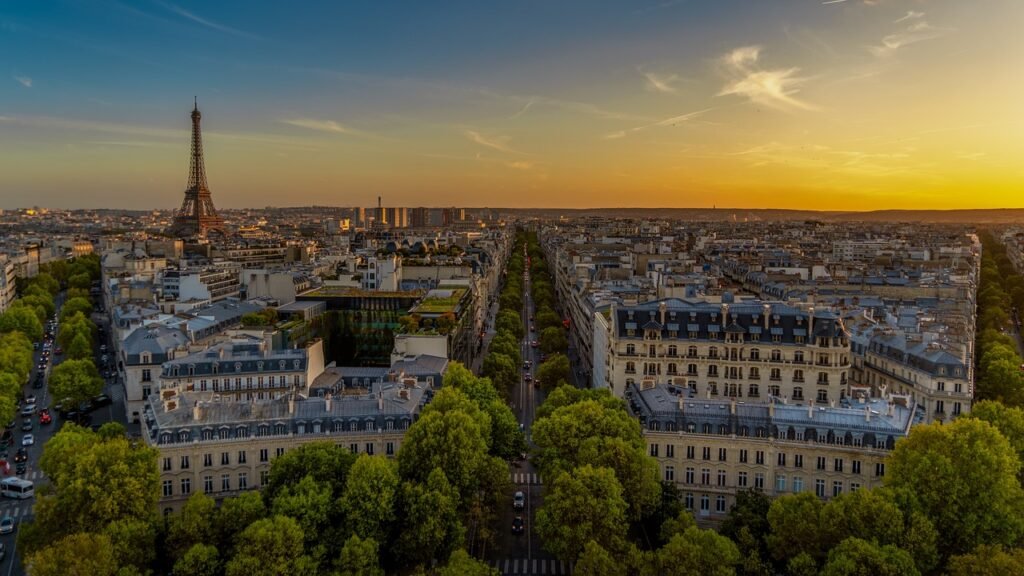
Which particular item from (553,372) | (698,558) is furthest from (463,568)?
(553,372)

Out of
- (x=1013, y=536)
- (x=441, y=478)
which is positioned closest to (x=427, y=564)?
(x=441, y=478)

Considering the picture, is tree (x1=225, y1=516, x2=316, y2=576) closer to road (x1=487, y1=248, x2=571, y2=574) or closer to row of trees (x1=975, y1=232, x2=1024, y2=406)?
road (x1=487, y1=248, x2=571, y2=574)

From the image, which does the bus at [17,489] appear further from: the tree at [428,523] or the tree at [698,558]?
the tree at [698,558]

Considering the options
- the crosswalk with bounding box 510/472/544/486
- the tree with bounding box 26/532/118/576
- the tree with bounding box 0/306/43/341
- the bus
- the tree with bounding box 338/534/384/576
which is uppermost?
the tree with bounding box 0/306/43/341

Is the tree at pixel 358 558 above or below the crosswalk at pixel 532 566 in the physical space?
above

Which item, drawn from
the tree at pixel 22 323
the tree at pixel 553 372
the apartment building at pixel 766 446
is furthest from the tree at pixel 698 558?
the tree at pixel 22 323

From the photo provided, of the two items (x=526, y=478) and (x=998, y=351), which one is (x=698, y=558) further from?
(x=998, y=351)

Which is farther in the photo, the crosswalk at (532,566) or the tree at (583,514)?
the crosswalk at (532,566)

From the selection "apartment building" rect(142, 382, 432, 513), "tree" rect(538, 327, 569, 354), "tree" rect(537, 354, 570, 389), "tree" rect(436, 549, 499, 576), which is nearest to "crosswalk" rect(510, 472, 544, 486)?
"apartment building" rect(142, 382, 432, 513)
